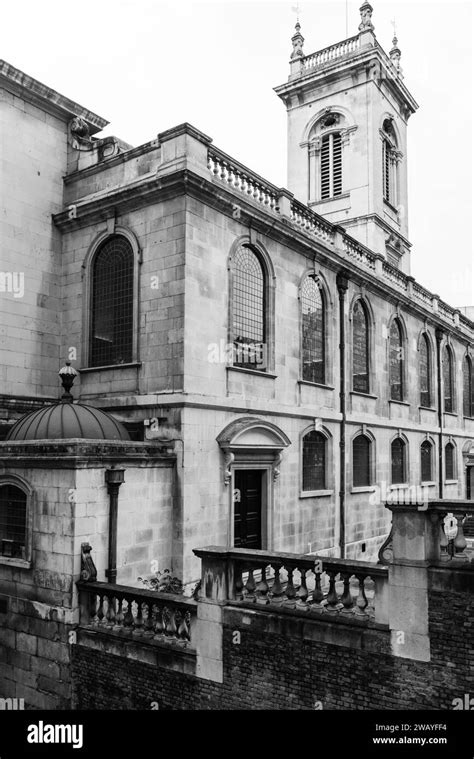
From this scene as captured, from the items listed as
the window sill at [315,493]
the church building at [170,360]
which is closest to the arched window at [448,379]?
the church building at [170,360]

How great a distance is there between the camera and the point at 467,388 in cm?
3500

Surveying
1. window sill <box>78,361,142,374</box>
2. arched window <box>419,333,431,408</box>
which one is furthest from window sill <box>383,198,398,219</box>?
window sill <box>78,361,142,374</box>

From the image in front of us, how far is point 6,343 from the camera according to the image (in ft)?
54.2

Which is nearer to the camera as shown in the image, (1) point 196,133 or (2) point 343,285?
(1) point 196,133

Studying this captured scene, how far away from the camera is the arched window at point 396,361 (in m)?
25.8

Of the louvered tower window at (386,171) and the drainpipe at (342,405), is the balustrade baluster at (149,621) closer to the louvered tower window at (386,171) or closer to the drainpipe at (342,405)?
the drainpipe at (342,405)

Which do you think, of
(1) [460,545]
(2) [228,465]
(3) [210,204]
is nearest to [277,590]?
(1) [460,545]

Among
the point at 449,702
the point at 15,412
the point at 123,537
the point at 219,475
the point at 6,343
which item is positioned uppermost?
the point at 6,343

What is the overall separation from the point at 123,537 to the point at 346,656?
17.6 feet

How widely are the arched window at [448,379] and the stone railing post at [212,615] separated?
24.4 m

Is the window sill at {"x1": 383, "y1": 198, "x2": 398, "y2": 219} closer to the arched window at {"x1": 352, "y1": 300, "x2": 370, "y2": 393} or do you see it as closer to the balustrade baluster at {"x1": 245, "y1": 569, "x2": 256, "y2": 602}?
the arched window at {"x1": 352, "y1": 300, "x2": 370, "y2": 393}

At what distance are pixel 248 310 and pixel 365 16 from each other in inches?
1015
